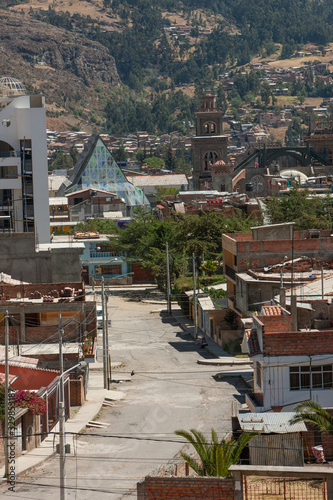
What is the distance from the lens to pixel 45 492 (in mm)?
25906

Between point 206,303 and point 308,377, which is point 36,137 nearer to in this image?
point 206,303

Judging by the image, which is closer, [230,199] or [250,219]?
[250,219]

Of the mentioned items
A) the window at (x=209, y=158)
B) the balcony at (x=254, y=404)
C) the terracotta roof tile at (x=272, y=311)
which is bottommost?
the balcony at (x=254, y=404)

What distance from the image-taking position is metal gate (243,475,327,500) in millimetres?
21859

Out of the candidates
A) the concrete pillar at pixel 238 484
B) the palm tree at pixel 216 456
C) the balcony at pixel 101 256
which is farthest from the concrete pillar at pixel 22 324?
the balcony at pixel 101 256

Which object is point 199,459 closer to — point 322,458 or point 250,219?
point 322,458

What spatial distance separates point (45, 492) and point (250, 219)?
184 ft

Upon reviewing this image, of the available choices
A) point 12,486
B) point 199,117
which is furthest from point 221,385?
point 199,117

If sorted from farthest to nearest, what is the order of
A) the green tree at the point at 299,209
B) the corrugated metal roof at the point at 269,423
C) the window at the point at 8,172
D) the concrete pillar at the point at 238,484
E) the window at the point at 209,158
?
the window at the point at 209,158
the green tree at the point at 299,209
the window at the point at 8,172
the corrugated metal roof at the point at 269,423
the concrete pillar at the point at 238,484

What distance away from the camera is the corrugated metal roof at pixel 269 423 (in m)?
25.3

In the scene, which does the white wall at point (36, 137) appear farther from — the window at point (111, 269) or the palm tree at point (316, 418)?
the palm tree at point (316, 418)

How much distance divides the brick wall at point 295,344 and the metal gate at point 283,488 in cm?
817

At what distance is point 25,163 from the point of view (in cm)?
6769

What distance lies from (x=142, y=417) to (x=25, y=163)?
1416 inches
